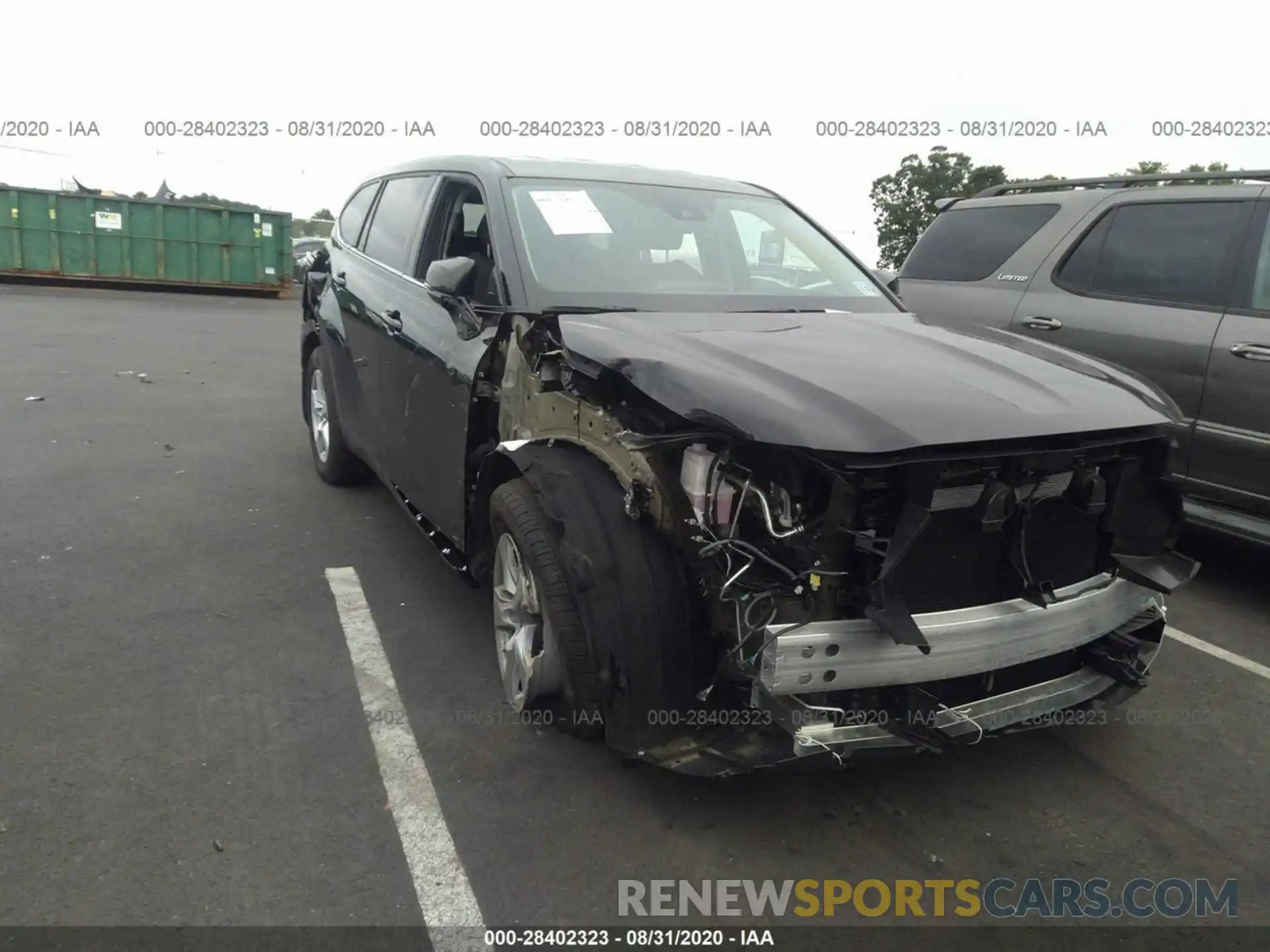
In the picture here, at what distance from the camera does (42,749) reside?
9.76ft

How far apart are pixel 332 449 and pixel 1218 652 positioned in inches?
185

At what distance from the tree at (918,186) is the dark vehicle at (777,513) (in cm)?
3333

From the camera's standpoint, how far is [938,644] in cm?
250

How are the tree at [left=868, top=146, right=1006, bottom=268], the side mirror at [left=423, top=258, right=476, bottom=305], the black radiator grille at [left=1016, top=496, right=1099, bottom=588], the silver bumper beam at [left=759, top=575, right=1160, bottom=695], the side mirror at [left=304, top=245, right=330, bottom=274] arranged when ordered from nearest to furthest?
the silver bumper beam at [left=759, top=575, right=1160, bottom=695] → the black radiator grille at [left=1016, top=496, right=1099, bottom=588] → the side mirror at [left=423, top=258, right=476, bottom=305] → the side mirror at [left=304, top=245, right=330, bottom=274] → the tree at [left=868, top=146, right=1006, bottom=268]

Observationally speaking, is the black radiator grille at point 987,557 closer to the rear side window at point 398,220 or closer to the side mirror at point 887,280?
the side mirror at point 887,280

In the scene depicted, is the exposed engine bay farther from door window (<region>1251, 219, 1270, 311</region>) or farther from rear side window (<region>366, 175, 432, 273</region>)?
door window (<region>1251, 219, 1270, 311</region>)

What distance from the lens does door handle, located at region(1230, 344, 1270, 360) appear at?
447cm

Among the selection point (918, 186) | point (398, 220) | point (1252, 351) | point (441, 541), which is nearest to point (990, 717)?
point (441, 541)

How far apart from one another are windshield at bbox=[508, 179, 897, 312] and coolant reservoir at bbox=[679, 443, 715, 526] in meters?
1.02

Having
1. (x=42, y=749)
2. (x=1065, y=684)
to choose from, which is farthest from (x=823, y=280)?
(x=42, y=749)

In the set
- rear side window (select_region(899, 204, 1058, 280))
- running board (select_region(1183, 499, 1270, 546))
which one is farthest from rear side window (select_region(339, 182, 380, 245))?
running board (select_region(1183, 499, 1270, 546))

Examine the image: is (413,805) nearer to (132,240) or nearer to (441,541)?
(441,541)

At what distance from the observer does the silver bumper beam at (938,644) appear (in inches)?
93.4

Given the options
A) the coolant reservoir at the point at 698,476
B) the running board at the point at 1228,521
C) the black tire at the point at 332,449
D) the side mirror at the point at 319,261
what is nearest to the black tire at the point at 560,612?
the coolant reservoir at the point at 698,476
